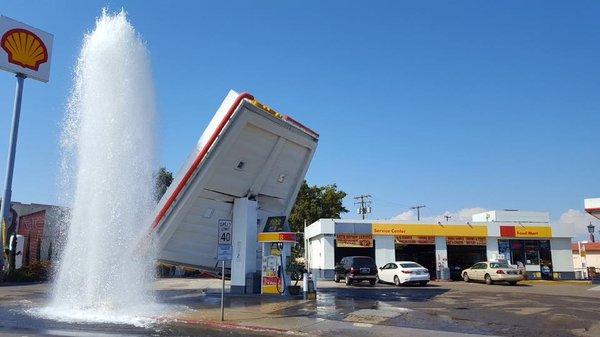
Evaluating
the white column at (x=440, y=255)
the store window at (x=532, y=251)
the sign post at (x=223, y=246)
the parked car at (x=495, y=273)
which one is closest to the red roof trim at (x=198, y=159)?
the sign post at (x=223, y=246)

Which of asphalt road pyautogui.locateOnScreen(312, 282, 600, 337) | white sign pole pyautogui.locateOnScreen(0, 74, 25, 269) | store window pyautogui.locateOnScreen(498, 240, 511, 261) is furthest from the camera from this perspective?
store window pyautogui.locateOnScreen(498, 240, 511, 261)

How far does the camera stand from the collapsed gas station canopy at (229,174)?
17125mm

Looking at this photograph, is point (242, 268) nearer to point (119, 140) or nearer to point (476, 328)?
point (119, 140)

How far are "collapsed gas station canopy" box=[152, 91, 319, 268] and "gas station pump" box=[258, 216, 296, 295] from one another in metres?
2.27

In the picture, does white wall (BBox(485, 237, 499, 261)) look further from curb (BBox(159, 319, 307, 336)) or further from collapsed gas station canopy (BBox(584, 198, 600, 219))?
curb (BBox(159, 319, 307, 336))

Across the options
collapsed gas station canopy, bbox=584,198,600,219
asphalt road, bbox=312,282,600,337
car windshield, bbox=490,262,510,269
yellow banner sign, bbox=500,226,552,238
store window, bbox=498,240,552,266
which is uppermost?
collapsed gas station canopy, bbox=584,198,600,219

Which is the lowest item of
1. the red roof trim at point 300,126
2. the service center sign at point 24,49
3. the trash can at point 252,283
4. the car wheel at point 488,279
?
the car wheel at point 488,279

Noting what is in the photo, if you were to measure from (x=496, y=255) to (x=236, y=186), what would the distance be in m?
24.7

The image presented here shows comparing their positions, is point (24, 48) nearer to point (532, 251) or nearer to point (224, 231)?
point (224, 231)

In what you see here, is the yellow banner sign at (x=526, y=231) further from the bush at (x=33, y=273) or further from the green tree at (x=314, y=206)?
the bush at (x=33, y=273)

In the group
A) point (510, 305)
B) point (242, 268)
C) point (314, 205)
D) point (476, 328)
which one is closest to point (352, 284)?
point (242, 268)

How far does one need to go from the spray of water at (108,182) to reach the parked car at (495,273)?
21032 mm

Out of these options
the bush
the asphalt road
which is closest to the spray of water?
the asphalt road

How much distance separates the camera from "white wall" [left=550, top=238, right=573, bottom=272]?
120 ft
